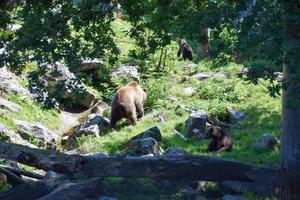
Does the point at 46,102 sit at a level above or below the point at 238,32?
below

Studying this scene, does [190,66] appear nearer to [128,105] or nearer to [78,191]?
[128,105]

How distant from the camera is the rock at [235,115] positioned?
1789cm

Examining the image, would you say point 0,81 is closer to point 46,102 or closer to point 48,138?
point 48,138

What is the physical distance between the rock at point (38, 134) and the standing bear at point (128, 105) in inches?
84.8

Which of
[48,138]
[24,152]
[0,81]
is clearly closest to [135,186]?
[24,152]

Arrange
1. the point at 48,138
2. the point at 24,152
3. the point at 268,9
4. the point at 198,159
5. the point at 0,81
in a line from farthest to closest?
the point at 0,81
the point at 48,138
the point at 198,159
the point at 24,152
the point at 268,9

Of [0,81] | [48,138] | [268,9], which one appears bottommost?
[48,138]

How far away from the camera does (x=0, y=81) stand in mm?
19516

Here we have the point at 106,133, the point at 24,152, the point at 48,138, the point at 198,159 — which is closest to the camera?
the point at 24,152

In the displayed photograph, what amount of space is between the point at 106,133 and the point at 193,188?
8.26 metres

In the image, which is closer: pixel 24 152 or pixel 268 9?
pixel 268 9

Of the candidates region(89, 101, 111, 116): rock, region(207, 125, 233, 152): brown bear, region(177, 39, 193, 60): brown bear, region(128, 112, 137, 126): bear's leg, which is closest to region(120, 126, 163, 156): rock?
region(207, 125, 233, 152): brown bear

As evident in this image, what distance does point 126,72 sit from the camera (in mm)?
23578

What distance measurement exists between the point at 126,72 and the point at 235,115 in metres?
6.62
